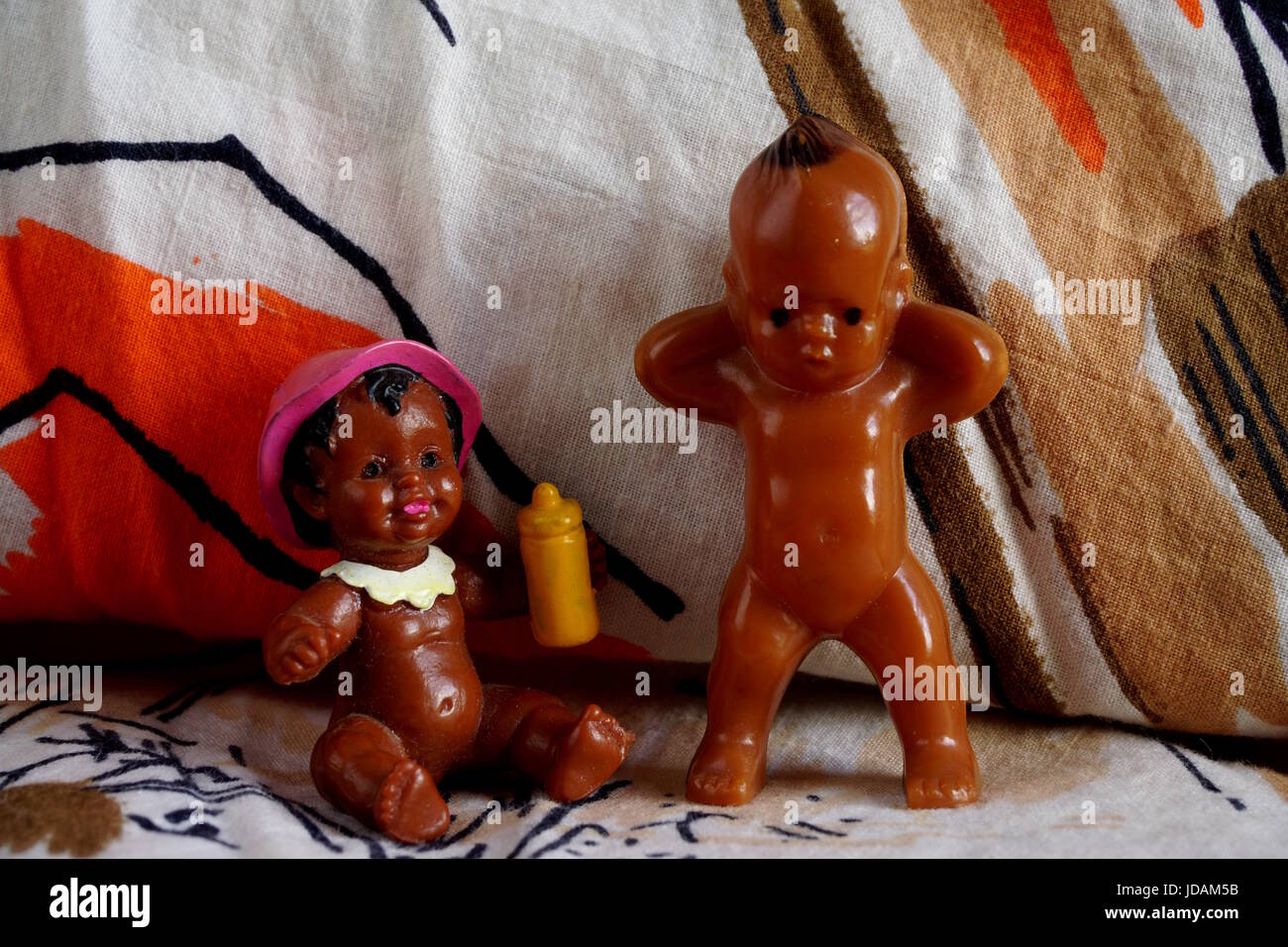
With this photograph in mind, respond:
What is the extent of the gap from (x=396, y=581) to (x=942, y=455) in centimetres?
44

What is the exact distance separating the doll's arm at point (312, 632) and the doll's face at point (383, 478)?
0.12 feet

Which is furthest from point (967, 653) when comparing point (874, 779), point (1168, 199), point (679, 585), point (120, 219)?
point (120, 219)

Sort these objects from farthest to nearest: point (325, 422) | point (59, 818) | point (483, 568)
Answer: point (483, 568) → point (325, 422) → point (59, 818)

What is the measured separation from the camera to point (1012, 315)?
36.3 inches

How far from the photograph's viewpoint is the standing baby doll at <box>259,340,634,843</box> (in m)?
0.85

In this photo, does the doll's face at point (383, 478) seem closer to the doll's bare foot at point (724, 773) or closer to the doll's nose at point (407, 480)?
the doll's nose at point (407, 480)

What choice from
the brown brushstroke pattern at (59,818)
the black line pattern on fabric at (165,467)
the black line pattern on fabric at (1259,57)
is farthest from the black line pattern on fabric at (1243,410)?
the brown brushstroke pattern at (59,818)

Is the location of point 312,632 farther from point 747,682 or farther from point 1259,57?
point 1259,57

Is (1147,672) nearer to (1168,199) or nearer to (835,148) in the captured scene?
(1168,199)

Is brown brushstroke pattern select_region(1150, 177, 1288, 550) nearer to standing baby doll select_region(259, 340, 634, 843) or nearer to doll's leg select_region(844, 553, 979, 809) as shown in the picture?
doll's leg select_region(844, 553, 979, 809)

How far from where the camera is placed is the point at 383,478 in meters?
0.86

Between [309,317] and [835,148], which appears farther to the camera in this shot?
[309,317]

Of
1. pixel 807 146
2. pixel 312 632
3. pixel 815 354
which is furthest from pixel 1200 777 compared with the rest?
pixel 312 632
